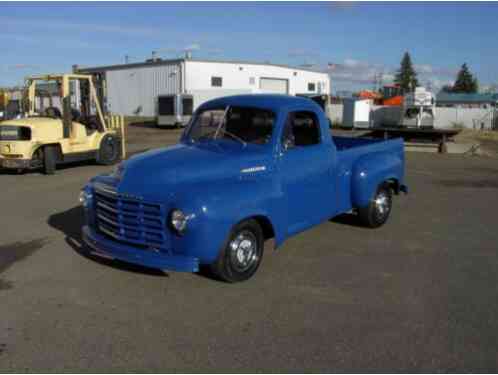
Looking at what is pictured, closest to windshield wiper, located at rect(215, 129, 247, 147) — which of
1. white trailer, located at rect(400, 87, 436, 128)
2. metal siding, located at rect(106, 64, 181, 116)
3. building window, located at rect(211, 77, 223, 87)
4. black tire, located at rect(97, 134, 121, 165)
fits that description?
black tire, located at rect(97, 134, 121, 165)

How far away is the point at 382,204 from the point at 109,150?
9.68 meters

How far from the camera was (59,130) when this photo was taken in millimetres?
12883

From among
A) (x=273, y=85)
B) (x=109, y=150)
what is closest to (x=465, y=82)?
(x=273, y=85)

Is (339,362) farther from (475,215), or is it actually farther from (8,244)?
(475,215)

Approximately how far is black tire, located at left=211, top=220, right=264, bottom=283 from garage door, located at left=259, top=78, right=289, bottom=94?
1547 inches

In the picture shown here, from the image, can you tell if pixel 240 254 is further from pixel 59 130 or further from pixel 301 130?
pixel 59 130

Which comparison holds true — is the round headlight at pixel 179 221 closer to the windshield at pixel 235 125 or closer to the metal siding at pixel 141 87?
the windshield at pixel 235 125

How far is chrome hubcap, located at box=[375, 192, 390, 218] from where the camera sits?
23.7 ft

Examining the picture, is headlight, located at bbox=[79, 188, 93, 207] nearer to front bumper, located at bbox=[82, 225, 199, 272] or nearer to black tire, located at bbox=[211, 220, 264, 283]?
front bumper, located at bbox=[82, 225, 199, 272]

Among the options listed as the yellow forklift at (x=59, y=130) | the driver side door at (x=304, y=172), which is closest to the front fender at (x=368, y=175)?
the driver side door at (x=304, y=172)

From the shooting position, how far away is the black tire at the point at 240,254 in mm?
4805

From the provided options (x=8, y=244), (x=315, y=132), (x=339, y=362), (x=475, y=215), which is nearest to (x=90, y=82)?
(x=8, y=244)

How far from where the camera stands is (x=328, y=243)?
6.61 meters

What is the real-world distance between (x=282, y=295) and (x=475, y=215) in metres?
4.97
